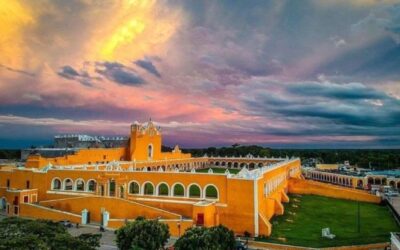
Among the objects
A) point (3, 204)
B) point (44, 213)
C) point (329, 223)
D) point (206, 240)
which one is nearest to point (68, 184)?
point (44, 213)

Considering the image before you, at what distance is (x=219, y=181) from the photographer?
29250 millimetres

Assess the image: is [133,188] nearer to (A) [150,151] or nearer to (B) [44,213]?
(B) [44,213]

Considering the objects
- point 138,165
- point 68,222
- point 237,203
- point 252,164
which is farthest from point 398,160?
point 68,222

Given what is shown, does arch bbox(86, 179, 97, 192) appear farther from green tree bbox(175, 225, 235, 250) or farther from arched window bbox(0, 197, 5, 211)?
green tree bbox(175, 225, 235, 250)

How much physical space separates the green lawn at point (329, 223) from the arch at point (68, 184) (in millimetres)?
18164

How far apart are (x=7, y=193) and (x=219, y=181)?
19.2 meters

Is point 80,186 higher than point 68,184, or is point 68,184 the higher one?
point 68,184

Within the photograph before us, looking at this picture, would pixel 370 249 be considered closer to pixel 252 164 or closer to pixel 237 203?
pixel 237 203

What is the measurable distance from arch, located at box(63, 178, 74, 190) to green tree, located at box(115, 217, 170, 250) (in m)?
15.6

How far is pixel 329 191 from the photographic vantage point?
4588cm

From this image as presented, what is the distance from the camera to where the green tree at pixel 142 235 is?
20.7 m

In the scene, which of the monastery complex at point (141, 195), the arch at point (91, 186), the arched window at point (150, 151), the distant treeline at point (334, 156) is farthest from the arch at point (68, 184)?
the distant treeline at point (334, 156)

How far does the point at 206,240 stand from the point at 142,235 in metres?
3.94

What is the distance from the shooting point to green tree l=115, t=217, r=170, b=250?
2066cm
